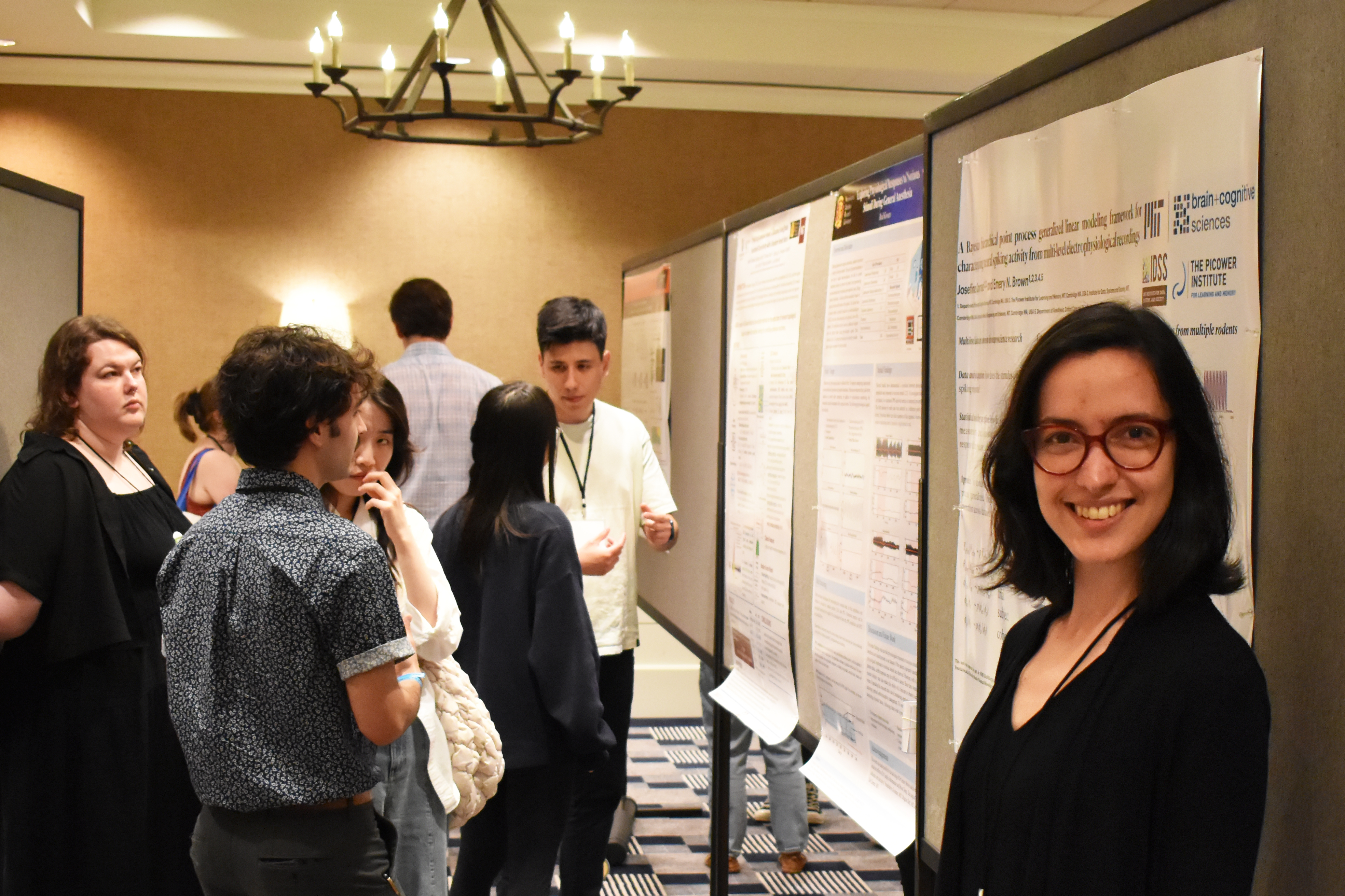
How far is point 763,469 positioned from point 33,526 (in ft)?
5.05

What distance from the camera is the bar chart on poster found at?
2432 millimetres

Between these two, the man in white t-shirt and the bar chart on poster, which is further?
the man in white t-shirt

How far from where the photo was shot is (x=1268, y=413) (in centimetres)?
100

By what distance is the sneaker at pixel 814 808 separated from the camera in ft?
14.0

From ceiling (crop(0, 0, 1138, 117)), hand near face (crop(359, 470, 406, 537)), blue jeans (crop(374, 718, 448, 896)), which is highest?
ceiling (crop(0, 0, 1138, 117))

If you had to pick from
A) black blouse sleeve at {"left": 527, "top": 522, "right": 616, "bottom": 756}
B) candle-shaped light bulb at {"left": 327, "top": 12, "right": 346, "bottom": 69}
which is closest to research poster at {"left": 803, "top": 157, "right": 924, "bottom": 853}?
black blouse sleeve at {"left": 527, "top": 522, "right": 616, "bottom": 756}

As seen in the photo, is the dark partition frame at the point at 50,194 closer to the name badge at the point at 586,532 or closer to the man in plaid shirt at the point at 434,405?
the man in plaid shirt at the point at 434,405

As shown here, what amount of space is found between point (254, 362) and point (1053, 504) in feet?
3.88

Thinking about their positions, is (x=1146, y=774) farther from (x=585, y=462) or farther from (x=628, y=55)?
(x=628, y=55)

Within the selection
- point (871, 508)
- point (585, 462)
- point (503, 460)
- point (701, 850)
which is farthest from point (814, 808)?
point (871, 508)

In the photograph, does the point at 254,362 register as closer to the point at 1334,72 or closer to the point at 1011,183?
the point at 1011,183

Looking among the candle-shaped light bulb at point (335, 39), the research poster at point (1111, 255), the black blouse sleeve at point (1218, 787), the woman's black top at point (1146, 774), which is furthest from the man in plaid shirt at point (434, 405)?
the black blouse sleeve at point (1218, 787)

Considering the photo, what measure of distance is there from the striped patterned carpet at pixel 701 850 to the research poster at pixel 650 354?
4.29ft

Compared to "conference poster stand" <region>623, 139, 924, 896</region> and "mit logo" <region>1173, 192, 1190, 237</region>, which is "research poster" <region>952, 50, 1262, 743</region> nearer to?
"mit logo" <region>1173, 192, 1190, 237</region>
